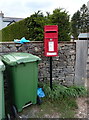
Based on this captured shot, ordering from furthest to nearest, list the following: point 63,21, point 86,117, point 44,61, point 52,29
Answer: point 63,21, point 44,61, point 52,29, point 86,117

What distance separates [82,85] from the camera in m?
3.62

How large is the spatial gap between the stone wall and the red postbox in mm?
388

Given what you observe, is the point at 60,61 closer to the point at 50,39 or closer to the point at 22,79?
the point at 50,39

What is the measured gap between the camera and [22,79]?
7.89ft

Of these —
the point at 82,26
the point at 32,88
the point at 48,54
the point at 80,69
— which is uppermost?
the point at 82,26

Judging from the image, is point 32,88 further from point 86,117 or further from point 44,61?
point 86,117

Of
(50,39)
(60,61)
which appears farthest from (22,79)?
(60,61)

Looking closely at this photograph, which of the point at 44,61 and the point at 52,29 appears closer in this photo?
the point at 52,29

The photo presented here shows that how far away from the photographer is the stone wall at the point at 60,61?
3357 millimetres

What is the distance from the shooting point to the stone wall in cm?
336

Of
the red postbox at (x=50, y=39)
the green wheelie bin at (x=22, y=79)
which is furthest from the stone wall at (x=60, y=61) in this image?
the green wheelie bin at (x=22, y=79)

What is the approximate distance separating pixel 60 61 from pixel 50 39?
2.72 feet

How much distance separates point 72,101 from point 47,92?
68cm

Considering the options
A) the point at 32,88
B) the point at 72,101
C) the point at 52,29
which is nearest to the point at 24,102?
the point at 32,88
